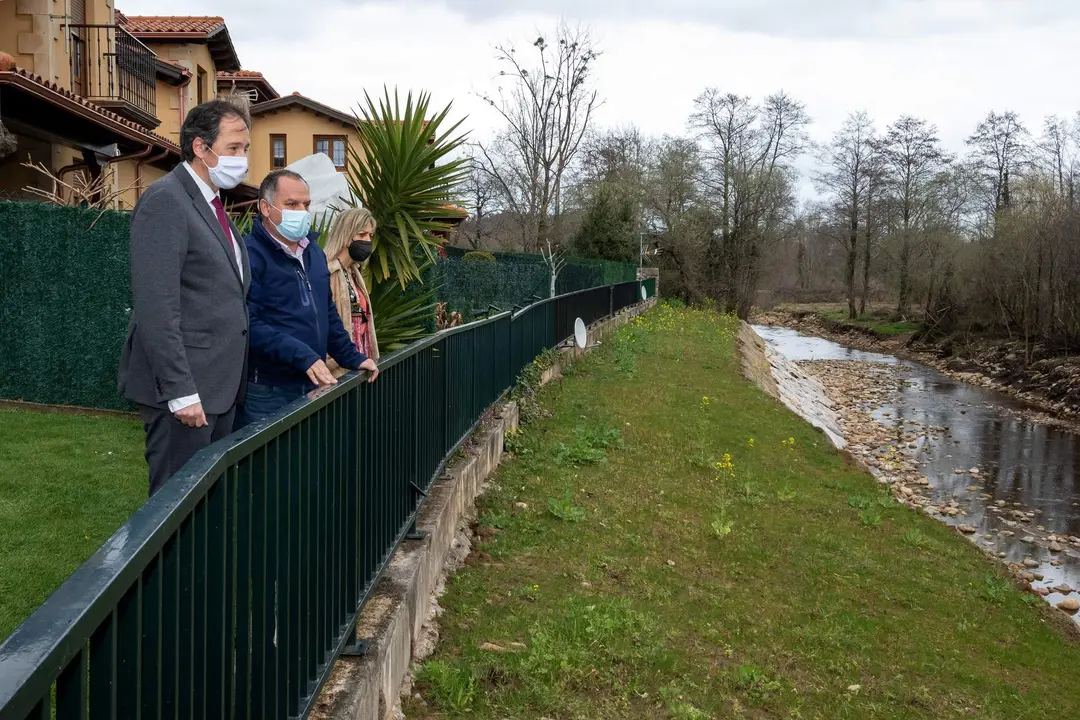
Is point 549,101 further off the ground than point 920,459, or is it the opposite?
point 549,101

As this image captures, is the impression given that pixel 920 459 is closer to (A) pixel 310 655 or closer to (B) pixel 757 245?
(A) pixel 310 655

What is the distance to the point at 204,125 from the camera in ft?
12.0

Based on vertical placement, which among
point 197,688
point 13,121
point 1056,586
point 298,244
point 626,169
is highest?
point 626,169

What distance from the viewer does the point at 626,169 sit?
54.3 m

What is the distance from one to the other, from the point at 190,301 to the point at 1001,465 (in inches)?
714

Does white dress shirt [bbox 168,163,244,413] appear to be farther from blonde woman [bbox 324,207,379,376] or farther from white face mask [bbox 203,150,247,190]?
blonde woman [bbox 324,207,379,376]

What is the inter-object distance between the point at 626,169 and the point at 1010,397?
2990 centimetres

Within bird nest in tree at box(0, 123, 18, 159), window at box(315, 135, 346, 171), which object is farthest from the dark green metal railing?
window at box(315, 135, 346, 171)

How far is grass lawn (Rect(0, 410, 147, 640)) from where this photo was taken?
16.8 ft

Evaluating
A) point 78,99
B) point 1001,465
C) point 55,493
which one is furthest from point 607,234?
point 55,493

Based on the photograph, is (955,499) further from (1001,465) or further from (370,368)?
(370,368)

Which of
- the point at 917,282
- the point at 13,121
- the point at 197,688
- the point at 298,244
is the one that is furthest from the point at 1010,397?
the point at 197,688

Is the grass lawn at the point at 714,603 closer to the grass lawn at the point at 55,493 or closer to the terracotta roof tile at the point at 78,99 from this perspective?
the grass lawn at the point at 55,493

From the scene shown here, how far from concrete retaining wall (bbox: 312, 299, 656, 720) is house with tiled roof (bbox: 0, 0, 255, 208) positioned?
611 centimetres
